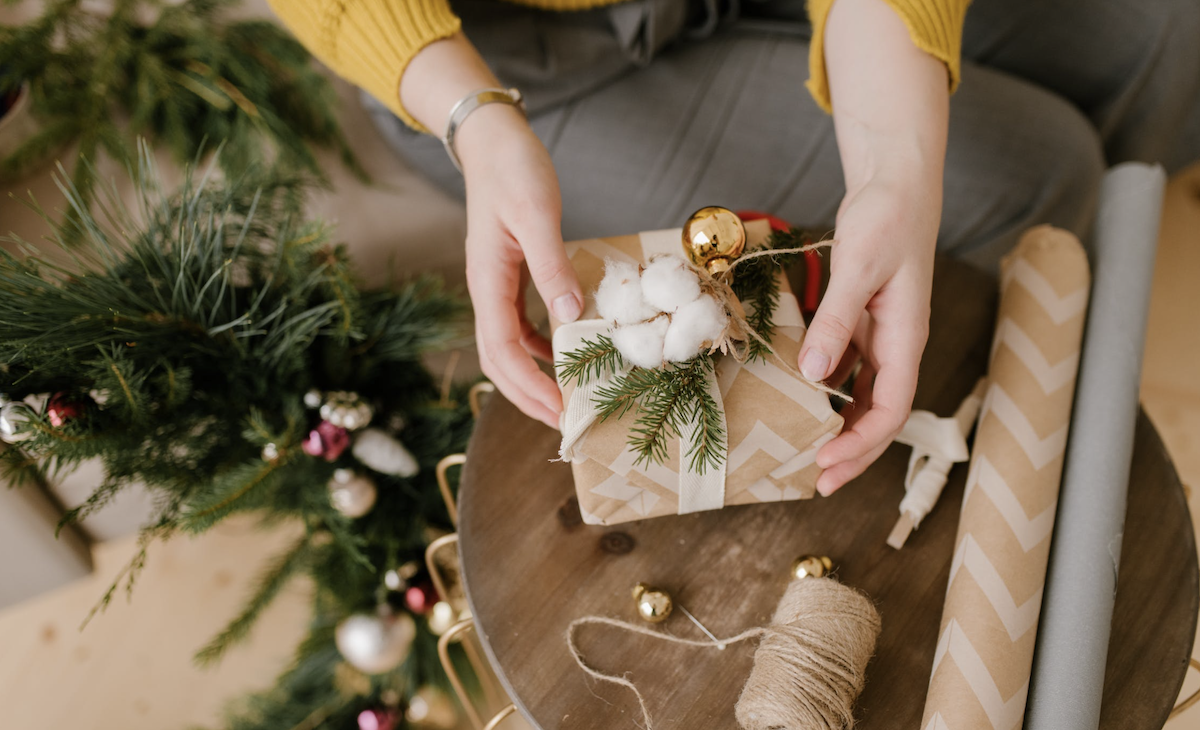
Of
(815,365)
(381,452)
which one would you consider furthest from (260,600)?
(815,365)

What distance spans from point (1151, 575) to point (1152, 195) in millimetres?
467

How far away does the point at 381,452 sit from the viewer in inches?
37.9

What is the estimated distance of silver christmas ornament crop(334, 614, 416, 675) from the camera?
3.35 feet

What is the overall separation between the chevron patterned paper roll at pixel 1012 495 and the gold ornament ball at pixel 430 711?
2.74 feet

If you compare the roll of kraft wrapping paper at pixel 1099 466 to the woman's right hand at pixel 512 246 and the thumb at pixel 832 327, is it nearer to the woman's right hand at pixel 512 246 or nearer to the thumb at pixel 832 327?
the thumb at pixel 832 327

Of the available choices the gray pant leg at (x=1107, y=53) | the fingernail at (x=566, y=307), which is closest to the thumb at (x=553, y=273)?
the fingernail at (x=566, y=307)

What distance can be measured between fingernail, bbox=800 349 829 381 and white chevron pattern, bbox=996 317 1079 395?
324 mm

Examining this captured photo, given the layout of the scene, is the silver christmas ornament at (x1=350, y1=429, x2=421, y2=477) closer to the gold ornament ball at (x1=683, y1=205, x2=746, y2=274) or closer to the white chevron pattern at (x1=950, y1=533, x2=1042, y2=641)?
the gold ornament ball at (x1=683, y1=205, x2=746, y2=274)

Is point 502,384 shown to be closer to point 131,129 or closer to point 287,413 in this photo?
point 287,413

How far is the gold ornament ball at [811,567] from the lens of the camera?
67 cm

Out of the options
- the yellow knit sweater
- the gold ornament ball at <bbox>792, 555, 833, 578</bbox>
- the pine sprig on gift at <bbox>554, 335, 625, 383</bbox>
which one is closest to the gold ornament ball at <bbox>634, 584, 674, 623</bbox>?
the gold ornament ball at <bbox>792, 555, 833, 578</bbox>

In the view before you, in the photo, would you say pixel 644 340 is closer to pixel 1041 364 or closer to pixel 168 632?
pixel 1041 364

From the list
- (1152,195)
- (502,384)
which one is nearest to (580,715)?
(502,384)

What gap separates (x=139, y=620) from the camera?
52.1 inches
